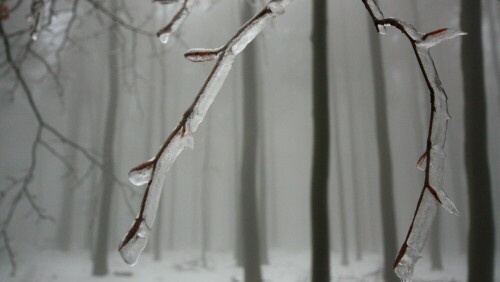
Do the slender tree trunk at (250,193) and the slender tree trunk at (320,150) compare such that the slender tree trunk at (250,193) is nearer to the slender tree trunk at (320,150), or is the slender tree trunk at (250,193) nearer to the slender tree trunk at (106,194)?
the slender tree trunk at (320,150)

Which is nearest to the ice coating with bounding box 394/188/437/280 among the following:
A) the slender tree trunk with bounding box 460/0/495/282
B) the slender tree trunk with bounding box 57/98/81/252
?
the slender tree trunk with bounding box 460/0/495/282

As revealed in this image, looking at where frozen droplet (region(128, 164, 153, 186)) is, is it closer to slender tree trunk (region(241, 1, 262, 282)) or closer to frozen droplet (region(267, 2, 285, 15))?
frozen droplet (region(267, 2, 285, 15))

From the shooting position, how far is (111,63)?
620cm

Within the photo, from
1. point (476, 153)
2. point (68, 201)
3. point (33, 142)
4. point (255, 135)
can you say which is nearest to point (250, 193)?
point (255, 135)

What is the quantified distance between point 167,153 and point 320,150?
2.89 metres

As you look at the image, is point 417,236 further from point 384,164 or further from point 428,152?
point 384,164

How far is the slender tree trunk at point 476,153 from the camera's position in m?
3.02

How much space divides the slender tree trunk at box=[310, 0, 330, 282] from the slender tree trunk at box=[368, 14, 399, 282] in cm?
177

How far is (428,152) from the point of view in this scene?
1.16ft

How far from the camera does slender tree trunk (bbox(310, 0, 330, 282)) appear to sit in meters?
2.96

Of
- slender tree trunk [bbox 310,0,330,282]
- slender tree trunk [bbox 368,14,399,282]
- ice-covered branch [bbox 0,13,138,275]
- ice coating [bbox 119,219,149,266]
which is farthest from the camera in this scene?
slender tree trunk [bbox 368,14,399,282]

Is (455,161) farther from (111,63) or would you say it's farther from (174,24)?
(174,24)

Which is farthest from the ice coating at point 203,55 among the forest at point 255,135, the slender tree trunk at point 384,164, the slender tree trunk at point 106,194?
the slender tree trunk at point 106,194

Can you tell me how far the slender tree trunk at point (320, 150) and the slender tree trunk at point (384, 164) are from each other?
1773 millimetres
